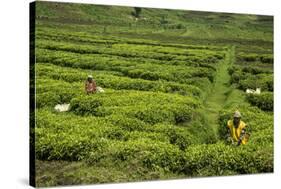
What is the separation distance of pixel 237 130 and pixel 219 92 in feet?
3.94

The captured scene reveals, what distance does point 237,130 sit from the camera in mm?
14023

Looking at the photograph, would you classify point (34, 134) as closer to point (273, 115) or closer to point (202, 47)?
point (202, 47)

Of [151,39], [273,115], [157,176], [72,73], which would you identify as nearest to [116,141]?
[157,176]

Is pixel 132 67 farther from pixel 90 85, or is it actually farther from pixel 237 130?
pixel 237 130

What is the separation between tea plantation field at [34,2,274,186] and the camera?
12.0 meters

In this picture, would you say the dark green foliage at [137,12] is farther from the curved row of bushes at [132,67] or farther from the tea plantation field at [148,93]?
the curved row of bushes at [132,67]

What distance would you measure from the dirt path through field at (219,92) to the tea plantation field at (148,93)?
0.03m

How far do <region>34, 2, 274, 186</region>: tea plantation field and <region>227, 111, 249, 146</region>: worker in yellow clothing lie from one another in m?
0.16

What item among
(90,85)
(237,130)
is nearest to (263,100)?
(237,130)

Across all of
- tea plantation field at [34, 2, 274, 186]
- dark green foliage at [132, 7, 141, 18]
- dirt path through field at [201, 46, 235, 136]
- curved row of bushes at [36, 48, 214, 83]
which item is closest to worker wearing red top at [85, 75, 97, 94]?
tea plantation field at [34, 2, 274, 186]

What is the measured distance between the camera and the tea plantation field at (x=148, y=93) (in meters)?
12.0

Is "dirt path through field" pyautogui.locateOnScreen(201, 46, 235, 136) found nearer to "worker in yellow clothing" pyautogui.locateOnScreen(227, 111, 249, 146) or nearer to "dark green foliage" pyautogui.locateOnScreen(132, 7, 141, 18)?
"worker in yellow clothing" pyautogui.locateOnScreen(227, 111, 249, 146)

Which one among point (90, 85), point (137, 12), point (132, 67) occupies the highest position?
point (137, 12)

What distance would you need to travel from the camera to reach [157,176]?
12.4m
